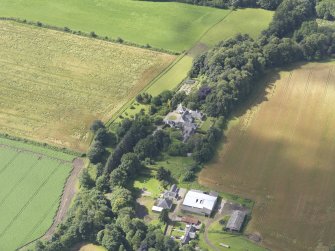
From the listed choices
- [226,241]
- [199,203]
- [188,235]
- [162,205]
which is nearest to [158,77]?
[162,205]

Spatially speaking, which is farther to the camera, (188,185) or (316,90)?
(316,90)

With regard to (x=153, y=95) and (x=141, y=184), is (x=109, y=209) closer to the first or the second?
(x=141, y=184)

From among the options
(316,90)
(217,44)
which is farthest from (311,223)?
(217,44)

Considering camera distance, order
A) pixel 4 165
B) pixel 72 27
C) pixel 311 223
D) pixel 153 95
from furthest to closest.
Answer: pixel 72 27 → pixel 153 95 → pixel 4 165 → pixel 311 223

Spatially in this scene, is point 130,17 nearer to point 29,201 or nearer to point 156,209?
point 29,201

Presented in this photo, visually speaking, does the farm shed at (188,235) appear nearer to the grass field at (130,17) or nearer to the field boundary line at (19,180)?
the field boundary line at (19,180)

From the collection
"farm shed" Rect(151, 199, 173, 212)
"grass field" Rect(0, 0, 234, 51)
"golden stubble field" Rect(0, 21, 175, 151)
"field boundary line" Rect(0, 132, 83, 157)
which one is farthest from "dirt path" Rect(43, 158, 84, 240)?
"grass field" Rect(0, 0, 234, 51)

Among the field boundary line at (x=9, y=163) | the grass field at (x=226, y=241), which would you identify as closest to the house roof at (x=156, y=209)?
the grass field at (x=226, y=241)

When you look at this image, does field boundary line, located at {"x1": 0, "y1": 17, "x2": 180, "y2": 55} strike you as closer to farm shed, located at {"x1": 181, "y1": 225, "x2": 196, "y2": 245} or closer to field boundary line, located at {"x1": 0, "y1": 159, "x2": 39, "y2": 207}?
field boundary line, located at {"x1": 0, "y1": 159, "x2": 39, "y2": 207}
